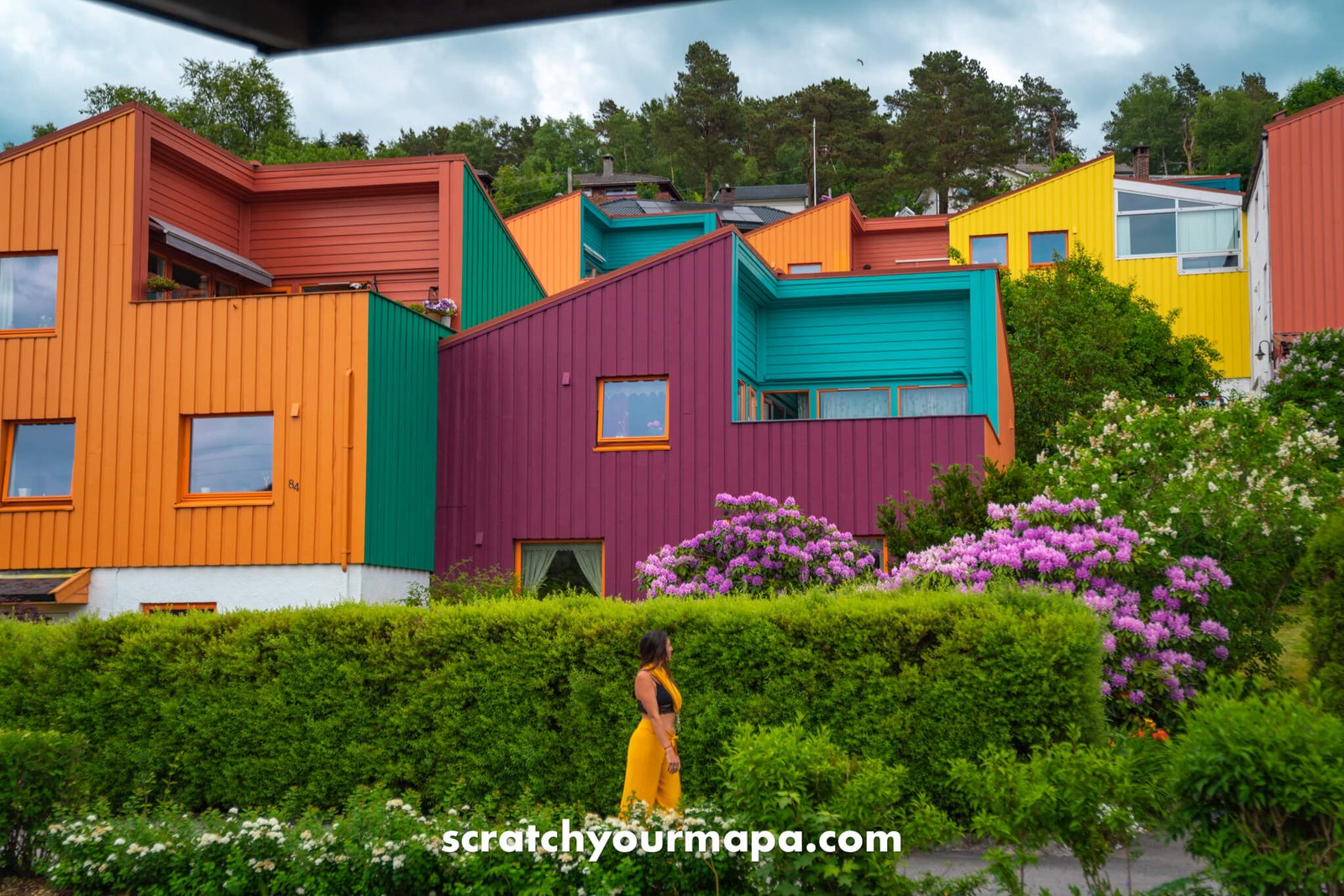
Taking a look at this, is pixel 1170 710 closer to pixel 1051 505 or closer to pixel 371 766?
pixel 1051 505

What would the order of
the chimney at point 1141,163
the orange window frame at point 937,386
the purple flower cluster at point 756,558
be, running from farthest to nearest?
the chimney at point 1141,163 < the orange window frame at point 937,386 < the purple flower cluster at point 756,558

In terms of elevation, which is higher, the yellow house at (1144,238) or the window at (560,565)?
the yellow house at (1144,238)

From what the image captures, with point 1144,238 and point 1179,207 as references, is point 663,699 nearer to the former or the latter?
point 1144,238

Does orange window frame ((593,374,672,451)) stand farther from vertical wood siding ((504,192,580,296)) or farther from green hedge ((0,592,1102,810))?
vertical wood siding ((504,192,580,296))

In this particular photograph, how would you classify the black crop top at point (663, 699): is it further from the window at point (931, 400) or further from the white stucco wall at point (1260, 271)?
the white stucco wall at point (1260, 271)

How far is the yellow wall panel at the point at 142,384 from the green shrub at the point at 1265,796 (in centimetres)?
1336

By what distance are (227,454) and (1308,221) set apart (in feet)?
80.5

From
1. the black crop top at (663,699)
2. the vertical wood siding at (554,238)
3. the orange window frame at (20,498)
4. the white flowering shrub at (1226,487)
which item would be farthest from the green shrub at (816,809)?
the vertical wood siding at (554,238)

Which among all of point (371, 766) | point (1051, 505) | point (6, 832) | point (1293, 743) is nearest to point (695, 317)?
point (1051, 505)

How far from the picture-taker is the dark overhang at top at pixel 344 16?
1419 millimetres

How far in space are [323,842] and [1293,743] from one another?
5596 mm

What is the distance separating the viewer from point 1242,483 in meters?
15.3

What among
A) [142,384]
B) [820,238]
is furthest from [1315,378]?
[142,384]

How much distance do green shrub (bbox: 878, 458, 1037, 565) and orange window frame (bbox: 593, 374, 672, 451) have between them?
4921 mm
